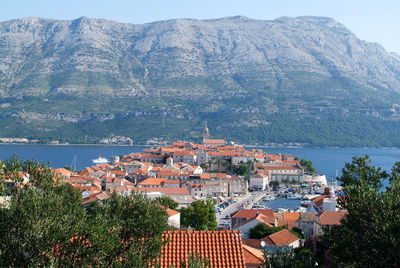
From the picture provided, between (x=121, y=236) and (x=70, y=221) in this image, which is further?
(x=121, y=236)

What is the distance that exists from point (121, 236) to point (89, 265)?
2445mm

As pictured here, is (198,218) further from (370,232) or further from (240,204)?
(370,232)

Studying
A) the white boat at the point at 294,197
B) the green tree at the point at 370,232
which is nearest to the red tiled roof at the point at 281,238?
the green tree at the point at 370,232

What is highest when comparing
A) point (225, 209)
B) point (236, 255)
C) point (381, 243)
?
point (381, 243)

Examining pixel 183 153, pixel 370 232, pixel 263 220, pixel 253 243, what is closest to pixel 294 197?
pixel 183 153

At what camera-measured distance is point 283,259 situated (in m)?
13.5

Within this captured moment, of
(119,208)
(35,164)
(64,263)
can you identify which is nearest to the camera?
(64,263)

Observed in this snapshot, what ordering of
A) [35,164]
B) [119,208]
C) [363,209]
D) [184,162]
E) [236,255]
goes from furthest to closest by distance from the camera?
[184,162]
[35,164]
[119,208]
[236,255]
[363,209]

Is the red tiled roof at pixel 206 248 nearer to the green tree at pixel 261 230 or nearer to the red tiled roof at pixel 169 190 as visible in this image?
the green tree at pixel 261 230

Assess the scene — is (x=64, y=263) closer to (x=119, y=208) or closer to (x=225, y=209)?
(x=119, y=208)

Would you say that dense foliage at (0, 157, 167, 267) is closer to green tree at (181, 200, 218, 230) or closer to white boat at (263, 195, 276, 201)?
green tree at (181, 200, 218, 230)

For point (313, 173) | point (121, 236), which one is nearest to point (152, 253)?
point (121, 236)

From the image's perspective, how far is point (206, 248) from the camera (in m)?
14.1

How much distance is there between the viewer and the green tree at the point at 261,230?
3872 centimetres
